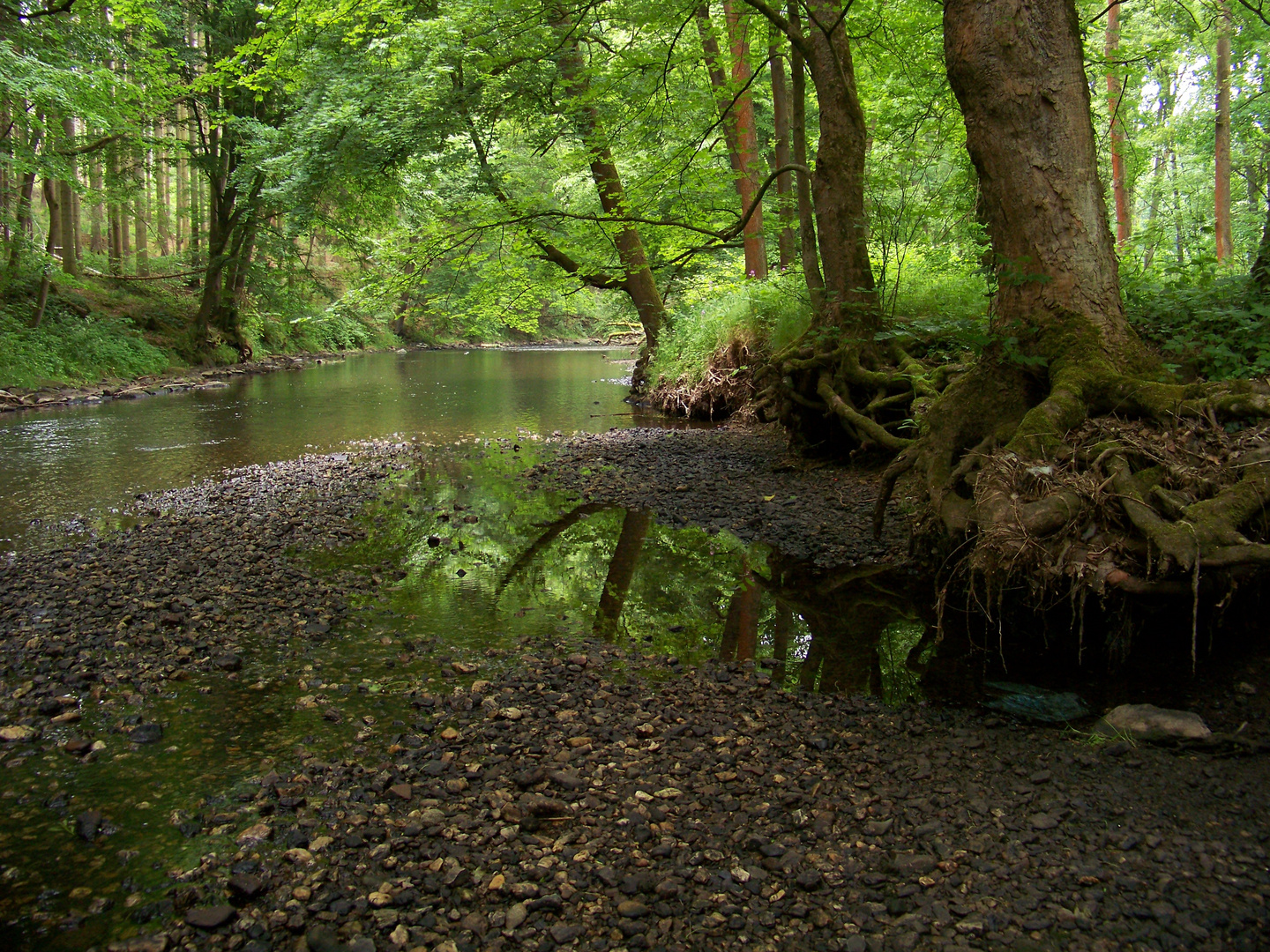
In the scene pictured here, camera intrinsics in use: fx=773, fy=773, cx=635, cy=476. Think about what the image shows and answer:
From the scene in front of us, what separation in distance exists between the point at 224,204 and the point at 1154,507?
26634 millimetres

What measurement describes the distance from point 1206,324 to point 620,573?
18.2ft

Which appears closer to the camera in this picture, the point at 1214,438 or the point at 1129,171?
the point at 1214,438

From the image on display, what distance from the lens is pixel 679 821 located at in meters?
3.15

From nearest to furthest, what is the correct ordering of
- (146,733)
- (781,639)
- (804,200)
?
(146,733) → (781,639) → (804,200)

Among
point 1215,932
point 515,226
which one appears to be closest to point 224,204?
point 515,226

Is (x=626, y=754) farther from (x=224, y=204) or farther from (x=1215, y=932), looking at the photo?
(x=224, y=204)

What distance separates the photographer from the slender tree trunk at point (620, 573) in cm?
538

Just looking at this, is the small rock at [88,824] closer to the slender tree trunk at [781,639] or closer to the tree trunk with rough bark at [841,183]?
the slender tree trunk at [781,639]

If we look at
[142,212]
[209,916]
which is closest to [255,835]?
[209,916]

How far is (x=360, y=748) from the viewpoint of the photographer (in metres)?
3.67

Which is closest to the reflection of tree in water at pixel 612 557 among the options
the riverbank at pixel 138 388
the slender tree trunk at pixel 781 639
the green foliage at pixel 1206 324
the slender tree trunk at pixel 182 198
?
the slender tree trunk at pixel 781 639

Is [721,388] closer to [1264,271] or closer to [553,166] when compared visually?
[553,166]

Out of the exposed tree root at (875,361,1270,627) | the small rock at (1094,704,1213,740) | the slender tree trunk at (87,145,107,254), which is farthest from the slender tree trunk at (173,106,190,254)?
the small rock at (1094,704,1213,740)

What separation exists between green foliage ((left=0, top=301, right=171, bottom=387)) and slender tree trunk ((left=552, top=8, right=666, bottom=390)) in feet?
44.6
